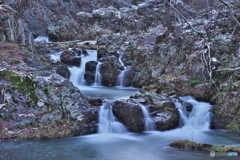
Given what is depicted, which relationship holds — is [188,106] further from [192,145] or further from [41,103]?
[41,103]

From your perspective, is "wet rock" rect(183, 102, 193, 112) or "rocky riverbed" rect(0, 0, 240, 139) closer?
"rocky riverbed" rect(0, 0, 240, 139)

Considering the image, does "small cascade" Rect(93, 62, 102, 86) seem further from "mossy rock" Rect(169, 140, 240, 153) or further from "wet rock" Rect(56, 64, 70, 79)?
"mossy rock" Rect(169, 140, 240, 153)

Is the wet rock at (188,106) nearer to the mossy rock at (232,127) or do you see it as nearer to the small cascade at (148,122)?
the mossy rock at (232,127)

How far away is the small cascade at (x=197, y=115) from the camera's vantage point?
7.73m

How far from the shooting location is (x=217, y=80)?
9.02m

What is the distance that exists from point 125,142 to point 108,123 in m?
1.22

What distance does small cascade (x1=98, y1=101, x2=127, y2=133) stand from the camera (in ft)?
23.7

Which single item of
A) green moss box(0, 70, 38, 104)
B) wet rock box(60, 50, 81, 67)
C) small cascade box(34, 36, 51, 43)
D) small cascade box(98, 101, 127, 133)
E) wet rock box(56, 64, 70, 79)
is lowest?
small cascade box(98, 101, 127, 133)

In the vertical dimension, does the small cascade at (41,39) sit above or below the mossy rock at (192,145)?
above

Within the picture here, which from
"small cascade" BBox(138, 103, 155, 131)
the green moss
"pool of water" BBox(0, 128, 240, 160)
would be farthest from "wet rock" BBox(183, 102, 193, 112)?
the green moss

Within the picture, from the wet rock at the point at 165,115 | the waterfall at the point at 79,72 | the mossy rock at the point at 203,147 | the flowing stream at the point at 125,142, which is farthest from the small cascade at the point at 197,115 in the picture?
the waterfall at the point at 79,72

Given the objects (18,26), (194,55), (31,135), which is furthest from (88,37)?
(31,135)

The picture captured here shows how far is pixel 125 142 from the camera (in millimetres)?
6348

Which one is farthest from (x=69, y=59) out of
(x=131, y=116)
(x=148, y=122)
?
(x=148, y=122)
